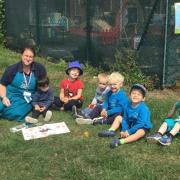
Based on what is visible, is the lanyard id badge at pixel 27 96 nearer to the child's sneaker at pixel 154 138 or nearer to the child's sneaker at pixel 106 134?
the child's sneaker at pixel 106 134

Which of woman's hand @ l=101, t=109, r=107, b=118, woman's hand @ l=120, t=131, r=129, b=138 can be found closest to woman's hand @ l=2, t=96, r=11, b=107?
woman's hand @ l=101, t=109, r=107, b=118

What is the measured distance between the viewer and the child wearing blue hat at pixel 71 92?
7.32 m

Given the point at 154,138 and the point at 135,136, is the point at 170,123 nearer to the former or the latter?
the point at 154,138

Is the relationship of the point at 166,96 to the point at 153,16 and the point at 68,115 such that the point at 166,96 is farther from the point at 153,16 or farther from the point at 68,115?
the point at 68,115

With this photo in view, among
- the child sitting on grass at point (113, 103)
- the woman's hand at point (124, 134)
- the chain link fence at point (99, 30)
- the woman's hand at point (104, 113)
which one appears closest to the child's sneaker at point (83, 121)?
the child sitting on grass at point (113, 103)

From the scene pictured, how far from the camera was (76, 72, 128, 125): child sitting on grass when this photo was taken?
255 inches

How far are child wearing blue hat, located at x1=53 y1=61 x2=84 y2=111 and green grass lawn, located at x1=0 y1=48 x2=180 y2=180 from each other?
86cm

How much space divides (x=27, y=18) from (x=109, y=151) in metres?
8.74

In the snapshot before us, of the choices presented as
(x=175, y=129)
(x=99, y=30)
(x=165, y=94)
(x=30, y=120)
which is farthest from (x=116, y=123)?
(x=99, y=30)

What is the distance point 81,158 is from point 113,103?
152 cm

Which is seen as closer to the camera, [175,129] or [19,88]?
[175,129]

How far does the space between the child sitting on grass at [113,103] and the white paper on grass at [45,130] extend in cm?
30

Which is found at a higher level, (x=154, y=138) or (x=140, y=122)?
(x=140, y=122)

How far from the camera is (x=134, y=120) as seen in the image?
19.7ft
